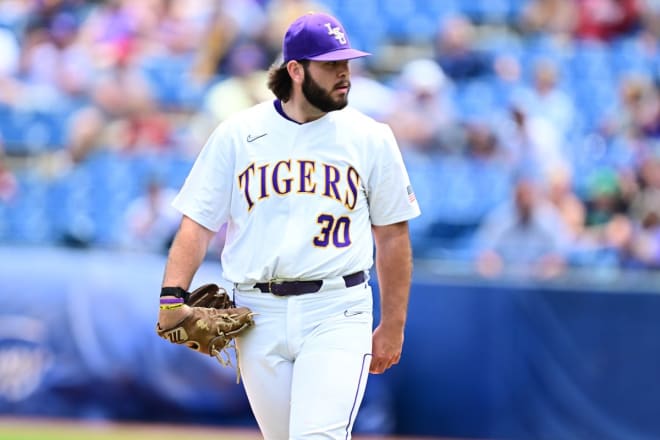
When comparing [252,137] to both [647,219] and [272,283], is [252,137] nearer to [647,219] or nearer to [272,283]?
[272,283]

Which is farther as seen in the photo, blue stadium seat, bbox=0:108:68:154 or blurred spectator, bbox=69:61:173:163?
blue stadium seat, bbox=0:108:68:154

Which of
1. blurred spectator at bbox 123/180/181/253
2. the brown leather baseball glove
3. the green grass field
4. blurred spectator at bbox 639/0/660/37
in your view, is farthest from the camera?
blurred spectator at bbox 639/0/660/37

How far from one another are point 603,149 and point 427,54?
8.41 feet

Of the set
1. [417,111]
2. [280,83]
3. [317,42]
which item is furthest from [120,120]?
[317,42]

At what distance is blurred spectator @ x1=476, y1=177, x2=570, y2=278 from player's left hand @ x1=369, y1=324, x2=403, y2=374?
4.16m

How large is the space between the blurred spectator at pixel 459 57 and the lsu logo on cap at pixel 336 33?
305 inches

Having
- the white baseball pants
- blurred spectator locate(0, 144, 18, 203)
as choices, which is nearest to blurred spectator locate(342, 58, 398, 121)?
blurred spectator locate(0, 144, 18, 203)

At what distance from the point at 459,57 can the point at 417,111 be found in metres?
1.65

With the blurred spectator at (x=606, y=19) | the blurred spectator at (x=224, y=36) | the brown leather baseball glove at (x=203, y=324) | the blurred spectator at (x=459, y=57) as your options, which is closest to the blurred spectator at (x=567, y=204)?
the blurred spectator at (x=459, y=57)

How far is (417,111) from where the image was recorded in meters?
10.7

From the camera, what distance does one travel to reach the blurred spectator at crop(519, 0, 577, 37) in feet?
41.1

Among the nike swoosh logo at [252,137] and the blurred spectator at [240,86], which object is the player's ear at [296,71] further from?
the blurred spectator at [240,86]

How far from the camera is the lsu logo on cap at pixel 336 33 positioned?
4396 mm

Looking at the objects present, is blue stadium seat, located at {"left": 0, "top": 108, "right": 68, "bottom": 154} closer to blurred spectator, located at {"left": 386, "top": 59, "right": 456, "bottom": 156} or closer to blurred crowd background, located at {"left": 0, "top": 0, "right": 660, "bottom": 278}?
blurred crowd background, located at {"left": 0, "top": 0, "right": 660, "bottom": 278}
